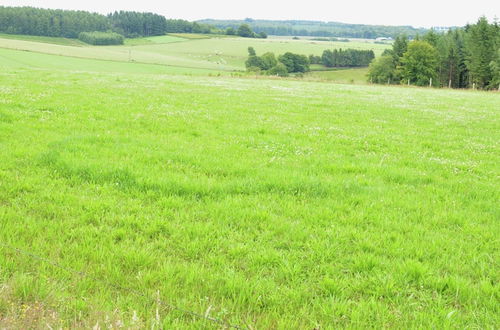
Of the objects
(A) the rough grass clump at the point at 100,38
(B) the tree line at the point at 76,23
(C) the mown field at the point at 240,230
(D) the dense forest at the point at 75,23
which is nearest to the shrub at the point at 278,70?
(A) the rough grass clump at the point at 100,38

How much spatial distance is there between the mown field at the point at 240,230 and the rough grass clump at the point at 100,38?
14386 centimetres

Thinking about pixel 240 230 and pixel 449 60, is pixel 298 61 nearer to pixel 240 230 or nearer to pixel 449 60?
pixel 449 60

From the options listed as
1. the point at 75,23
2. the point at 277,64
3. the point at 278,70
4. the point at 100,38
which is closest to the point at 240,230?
the point at 278,70

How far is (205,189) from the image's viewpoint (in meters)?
7.98

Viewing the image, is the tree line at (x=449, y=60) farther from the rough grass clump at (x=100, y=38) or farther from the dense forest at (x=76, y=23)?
the dense forest at (x=76, y=23)

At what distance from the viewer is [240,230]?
21.0ft

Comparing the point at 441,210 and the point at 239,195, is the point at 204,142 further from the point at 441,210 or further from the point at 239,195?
the point at 441,210

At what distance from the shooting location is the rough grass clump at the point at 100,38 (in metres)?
142

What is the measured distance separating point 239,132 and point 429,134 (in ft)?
26.1

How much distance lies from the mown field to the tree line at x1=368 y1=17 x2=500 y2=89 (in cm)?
8012

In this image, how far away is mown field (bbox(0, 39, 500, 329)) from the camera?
4.40 meters

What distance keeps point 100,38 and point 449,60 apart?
11659 centimetres

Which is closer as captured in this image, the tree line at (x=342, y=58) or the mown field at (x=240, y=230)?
the mown field at (x=240, y=230)

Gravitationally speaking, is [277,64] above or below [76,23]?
below
